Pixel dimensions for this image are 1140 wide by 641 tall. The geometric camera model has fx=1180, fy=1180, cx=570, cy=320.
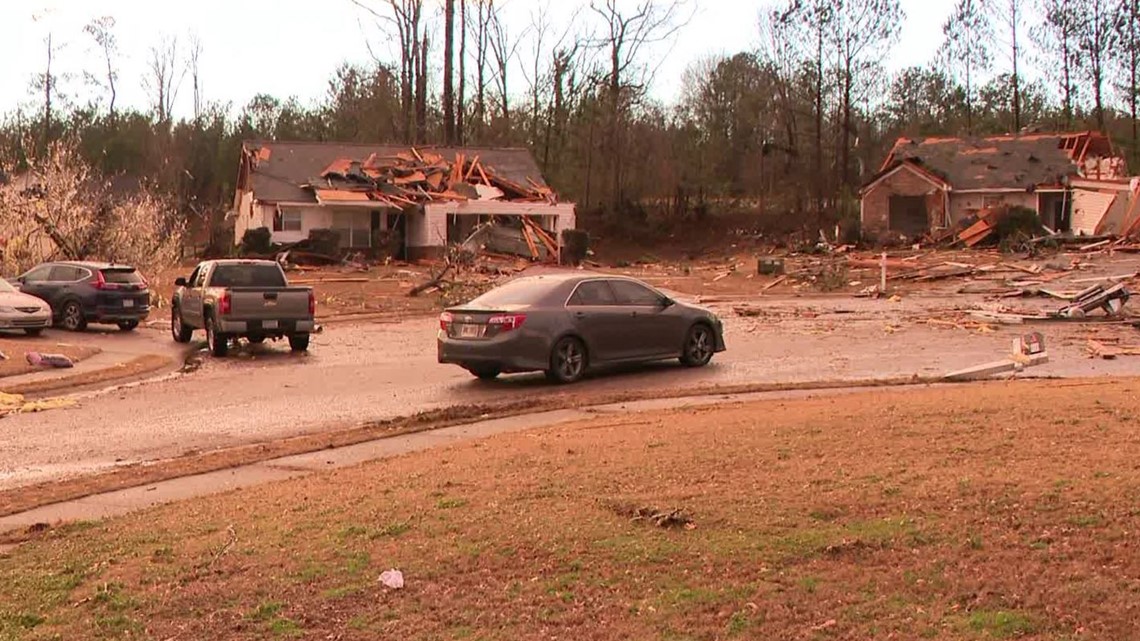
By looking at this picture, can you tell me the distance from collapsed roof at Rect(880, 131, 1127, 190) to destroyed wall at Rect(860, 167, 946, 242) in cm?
65

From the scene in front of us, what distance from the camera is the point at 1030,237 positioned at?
4856 centimetres

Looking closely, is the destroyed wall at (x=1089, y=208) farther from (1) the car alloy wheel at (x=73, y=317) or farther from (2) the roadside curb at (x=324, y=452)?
(1) the car alloy wheel at (x=73, y=317)

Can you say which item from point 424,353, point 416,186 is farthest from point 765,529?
point 416,186

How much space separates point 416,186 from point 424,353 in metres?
35.1

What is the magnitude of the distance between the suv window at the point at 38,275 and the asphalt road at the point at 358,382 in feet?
12.7

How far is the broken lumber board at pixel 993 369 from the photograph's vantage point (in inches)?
591

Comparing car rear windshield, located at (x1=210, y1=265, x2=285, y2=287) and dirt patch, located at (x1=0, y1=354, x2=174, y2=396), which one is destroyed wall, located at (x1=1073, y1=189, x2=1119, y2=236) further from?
dirt patch, located at (x1=0, y1=354, x2=174, y2=396)

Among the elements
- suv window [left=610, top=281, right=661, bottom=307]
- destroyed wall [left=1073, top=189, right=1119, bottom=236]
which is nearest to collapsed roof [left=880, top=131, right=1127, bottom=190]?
destroyed wall [left=1073, top=189, right=1119, bottom=236]

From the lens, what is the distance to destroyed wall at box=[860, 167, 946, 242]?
183 feet

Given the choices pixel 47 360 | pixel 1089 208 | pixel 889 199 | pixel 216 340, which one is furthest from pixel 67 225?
pixel 1089 208

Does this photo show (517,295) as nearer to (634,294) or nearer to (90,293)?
(634,294)

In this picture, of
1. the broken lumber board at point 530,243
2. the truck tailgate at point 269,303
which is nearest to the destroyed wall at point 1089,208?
→ the broken lumber board at point 530,243

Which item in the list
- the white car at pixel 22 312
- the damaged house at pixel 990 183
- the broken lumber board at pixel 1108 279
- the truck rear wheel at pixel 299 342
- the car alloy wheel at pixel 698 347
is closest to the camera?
the car alloy wheel at pixel 698 347

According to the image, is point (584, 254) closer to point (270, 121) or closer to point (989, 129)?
point (989, 129)
